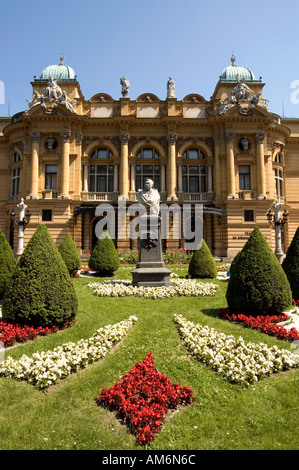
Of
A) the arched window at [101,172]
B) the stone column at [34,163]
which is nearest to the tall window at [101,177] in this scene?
the arched window at [101,172]

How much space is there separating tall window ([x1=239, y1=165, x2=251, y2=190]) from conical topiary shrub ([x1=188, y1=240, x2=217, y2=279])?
634 inches

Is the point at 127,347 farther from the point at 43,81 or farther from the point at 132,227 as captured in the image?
the point at 43,81

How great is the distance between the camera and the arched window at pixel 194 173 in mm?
32125

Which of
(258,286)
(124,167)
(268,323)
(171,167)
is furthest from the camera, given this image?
(171,167)

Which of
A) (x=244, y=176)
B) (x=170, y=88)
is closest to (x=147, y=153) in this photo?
(x=170, y=88)

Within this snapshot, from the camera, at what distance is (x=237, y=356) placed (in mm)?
6047

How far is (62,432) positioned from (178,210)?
86.3ft

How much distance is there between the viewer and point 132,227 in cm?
2955

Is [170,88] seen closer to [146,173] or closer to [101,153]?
[146,173]

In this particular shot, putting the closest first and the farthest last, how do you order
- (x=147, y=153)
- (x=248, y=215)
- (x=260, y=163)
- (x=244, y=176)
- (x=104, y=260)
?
(x=104, y=260), (x=248, y=215), (x=260, y=163), (x=244, y=176), (x=147, y=153)

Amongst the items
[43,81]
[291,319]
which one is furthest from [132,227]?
[291,319]

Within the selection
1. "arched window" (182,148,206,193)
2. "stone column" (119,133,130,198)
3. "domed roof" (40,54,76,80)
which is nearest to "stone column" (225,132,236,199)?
"arched window" (182,148,206,193)

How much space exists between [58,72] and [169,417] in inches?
1478

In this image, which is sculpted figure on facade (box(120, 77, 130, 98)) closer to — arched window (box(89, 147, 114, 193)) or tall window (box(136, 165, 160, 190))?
arched window (box(89, 147, 114, 193))
